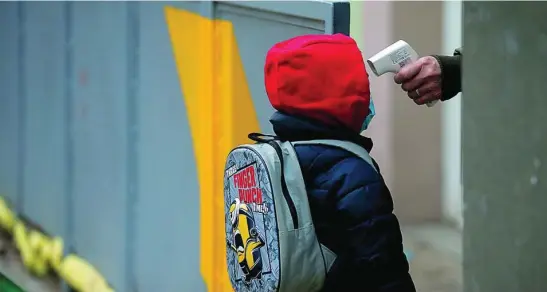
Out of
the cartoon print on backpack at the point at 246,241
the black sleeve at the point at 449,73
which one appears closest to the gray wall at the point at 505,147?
the cartoon print on backpack at the point at 246,241

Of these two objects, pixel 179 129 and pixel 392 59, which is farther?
pixel 179 129

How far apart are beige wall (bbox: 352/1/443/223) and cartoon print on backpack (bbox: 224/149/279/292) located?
2.87ft

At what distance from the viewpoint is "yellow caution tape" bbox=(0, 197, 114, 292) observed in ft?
14.5

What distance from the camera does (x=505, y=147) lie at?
127 centimetres

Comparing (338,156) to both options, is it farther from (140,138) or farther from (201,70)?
(140,138)

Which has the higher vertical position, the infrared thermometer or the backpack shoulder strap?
the infrared thermometer

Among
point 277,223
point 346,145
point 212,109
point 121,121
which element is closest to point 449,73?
point 346,145

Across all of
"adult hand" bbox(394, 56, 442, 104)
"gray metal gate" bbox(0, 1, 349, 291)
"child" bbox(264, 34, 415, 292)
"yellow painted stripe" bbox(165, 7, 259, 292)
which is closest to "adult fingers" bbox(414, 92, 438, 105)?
"adult hand" bbox(394, 56, 442, 104)

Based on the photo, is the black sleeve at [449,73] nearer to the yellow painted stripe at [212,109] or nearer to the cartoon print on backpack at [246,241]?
the cartoon print on backpack at [246,241]

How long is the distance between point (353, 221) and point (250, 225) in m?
0.24

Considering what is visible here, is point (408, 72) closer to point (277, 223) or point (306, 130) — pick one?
point (306, 130)

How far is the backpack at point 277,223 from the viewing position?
78.3 inches

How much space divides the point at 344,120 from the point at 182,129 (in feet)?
4.98

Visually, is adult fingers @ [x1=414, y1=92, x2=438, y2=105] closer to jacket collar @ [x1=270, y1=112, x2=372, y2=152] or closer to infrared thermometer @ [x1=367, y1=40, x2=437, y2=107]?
infrared thermometer @ [x1=367, y1=40, x2=437, y2=107]
